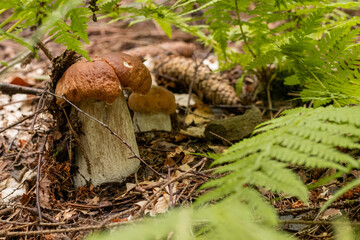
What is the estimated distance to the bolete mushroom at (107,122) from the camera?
2.44m

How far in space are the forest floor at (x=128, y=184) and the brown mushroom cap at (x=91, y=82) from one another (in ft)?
1.60

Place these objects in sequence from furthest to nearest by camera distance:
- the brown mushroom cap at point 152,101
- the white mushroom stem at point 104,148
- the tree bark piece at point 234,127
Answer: the brown mushroom cap at point 152,101, the tree bark piece at point 234,127, the white mushroom stem at point 104,148

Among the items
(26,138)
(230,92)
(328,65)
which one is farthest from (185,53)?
(328,65)

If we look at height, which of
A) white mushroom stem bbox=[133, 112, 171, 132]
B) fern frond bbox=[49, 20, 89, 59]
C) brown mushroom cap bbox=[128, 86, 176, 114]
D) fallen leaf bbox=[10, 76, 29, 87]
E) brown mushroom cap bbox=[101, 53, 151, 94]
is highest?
fern frond bbox=[49, 20, 89, 59]

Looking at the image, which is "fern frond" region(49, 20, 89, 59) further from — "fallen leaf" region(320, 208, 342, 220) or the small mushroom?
"fallen leaf" region(320, 208, 342, 220)

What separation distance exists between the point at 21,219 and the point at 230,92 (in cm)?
311

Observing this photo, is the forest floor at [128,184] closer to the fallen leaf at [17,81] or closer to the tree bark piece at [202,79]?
the tree bark piece at [202,79]

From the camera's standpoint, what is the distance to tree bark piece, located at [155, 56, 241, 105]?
440 cm

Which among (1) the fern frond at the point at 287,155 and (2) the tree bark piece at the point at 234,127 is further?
(2) the tree bark piece at the point at 234,127

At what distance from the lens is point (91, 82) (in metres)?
2.33

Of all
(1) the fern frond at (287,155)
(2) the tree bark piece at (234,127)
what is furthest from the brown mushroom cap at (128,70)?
(1) the fern frond at (287,155)

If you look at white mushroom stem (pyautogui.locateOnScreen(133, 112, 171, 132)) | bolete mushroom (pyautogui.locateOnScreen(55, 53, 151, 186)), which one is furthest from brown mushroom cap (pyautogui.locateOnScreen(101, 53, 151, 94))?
white mushroom stem (pyautogui.locateOnScreen(133, 112, 171, 132))

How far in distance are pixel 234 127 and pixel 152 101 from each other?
1.10 m

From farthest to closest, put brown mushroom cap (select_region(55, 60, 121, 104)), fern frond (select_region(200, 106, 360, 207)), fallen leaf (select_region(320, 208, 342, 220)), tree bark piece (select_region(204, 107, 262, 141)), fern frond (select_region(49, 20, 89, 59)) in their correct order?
tree bark piece (select_region(204, 107, 262, 141)) < brown mushroom cap (select_region(55, 60, 121, 104)) < fern frond (select_region(49, 20, 89, 59)) < fallen leaf (select_region(320, 208, 342, 220)) < fern frond (select_region(200, 106, 360, 207))
